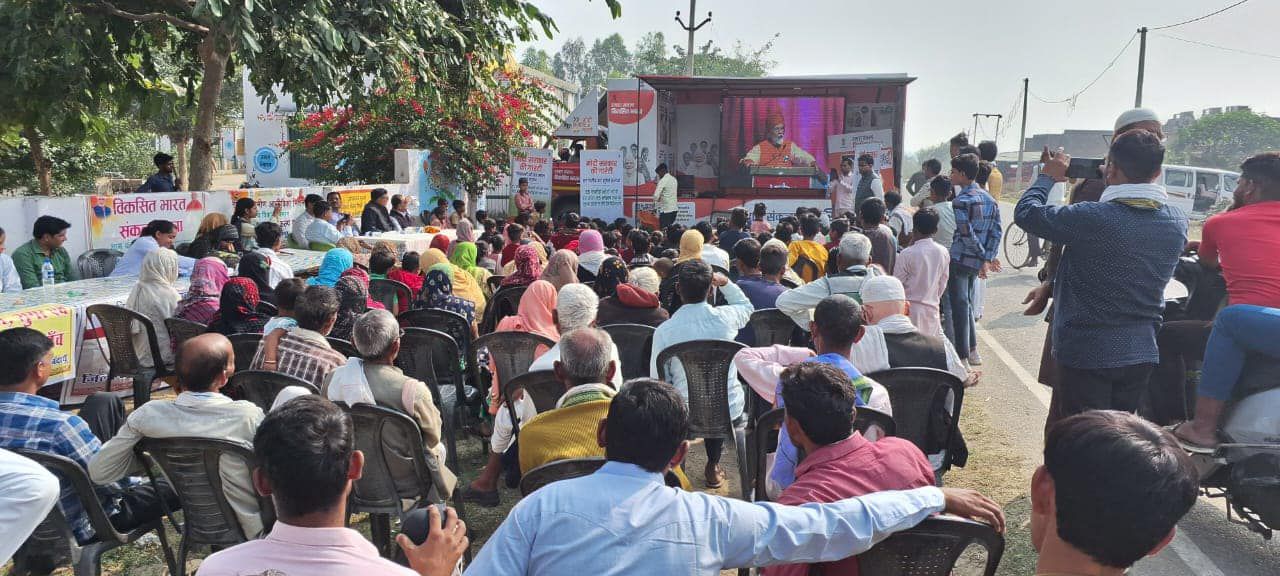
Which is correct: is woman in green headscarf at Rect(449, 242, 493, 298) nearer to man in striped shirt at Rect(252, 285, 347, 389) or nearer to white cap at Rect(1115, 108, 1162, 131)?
man in striped shirt at Rect(252, 285, 347, 389)

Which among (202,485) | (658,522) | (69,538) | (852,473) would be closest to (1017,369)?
(852,473)

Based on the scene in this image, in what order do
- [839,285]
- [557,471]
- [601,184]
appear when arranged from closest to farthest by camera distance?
[557,471] → [839,285] → [601,184]

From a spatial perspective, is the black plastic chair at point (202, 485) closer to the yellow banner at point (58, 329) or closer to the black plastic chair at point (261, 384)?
the black plastic chair at point (261, 384)

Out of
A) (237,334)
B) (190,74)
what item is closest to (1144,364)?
(237,334)

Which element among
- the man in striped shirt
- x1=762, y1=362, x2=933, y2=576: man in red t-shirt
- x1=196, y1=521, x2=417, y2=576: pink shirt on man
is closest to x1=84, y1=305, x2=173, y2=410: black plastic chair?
the man in striped shirt

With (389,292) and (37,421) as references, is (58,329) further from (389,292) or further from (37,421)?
(37,421)

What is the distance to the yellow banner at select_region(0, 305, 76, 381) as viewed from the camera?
5730 millimetres

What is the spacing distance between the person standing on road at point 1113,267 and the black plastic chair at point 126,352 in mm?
5318

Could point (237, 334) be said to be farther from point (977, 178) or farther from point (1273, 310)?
point (977, 178)

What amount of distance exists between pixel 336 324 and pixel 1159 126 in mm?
4430

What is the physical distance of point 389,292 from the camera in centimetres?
637

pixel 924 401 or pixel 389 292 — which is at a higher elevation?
pixel 389 292

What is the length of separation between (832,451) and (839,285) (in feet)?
8.81

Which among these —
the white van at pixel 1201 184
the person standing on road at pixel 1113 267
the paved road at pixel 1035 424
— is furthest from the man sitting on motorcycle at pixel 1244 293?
the white van at pixel 1201 184
